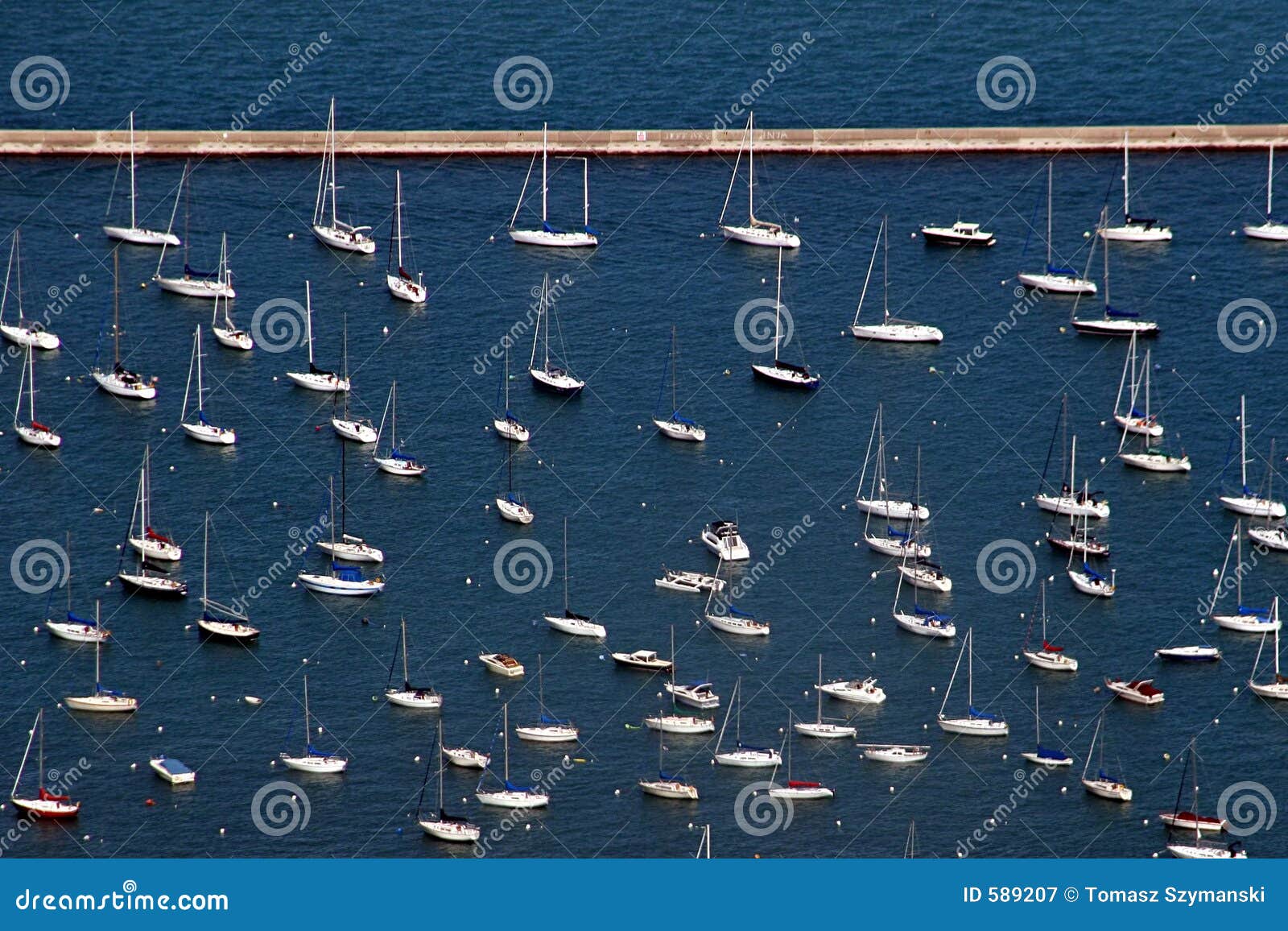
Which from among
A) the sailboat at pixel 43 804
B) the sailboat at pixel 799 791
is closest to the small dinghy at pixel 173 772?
the sailboat at pixel 43 804

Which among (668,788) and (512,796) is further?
(668,788)

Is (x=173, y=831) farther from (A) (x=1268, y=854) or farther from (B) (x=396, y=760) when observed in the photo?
(A) (x=1268, y=854)

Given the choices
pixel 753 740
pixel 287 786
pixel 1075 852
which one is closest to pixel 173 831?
pixel 287 786

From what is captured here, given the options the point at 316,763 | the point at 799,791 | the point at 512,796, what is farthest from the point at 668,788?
the point at 316,763

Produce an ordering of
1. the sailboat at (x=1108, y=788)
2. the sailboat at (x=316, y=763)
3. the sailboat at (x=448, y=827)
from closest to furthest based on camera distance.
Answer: the sailboat at (x=448, y=827) → the sailboat at (x=1108, y=788) → the sailboat at (x=316, y=763)

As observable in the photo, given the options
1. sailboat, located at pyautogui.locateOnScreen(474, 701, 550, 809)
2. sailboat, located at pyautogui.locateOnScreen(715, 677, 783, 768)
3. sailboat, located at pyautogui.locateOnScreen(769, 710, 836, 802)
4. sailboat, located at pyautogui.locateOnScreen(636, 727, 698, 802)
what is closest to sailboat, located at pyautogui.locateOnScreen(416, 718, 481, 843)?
sailboat, located at pyautogui.locateOnScreen(474, 701, 550, 809)

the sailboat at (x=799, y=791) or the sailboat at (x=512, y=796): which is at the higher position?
the sailboat at (x=799, y=791)

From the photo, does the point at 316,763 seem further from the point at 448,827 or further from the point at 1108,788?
the point at 1108,788

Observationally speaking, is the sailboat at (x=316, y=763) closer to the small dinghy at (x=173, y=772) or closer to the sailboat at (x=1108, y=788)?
the small dinghy at (x=173, y=772)
